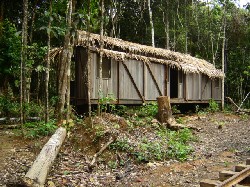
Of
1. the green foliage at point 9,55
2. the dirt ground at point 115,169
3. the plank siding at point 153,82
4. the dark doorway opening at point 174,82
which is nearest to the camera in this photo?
the dirt ground at point 115,169

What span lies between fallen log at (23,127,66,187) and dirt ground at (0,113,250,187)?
0.30m

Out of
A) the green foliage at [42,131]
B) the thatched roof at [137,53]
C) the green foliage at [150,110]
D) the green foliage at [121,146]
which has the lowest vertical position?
the green foliage at [121,146]

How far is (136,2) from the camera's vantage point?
2698 cm

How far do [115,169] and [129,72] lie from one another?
843 centimetres

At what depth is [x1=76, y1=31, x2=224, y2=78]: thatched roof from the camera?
14.0 m

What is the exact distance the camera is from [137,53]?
53.5 ft

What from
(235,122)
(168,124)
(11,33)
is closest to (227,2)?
(235,122)

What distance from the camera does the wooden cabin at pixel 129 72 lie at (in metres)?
14.1

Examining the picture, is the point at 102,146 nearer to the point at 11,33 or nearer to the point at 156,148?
the point at 156,148

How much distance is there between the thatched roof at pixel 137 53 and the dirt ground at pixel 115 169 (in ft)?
16.0

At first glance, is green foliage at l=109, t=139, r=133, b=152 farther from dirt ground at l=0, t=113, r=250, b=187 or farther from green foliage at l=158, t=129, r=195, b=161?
green foliage at l=158, t=129, r=195, b=161

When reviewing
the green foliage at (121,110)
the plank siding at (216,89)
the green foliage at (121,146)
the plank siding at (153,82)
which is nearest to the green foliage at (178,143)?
the green foliage at (121,146)

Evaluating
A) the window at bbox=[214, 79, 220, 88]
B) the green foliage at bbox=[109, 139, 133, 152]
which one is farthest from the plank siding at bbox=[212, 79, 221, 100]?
the green foliage at bbox=[109, 139, 133, 152]

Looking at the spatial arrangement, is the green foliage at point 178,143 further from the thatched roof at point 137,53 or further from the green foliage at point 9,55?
the green foliage at point 9,55
